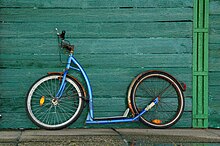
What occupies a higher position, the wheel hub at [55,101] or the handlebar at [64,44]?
the handlebar at [64,44]

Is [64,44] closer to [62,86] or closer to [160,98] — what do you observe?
[62,86]

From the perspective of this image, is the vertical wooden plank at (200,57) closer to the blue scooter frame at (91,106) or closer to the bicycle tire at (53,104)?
the blue scooter frame at (91,106)

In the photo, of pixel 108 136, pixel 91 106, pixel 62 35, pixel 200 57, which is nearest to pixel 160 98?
pixel 200 57

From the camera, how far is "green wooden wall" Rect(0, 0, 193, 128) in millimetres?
6574

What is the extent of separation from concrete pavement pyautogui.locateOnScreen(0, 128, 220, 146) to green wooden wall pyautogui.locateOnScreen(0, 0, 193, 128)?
40 cm

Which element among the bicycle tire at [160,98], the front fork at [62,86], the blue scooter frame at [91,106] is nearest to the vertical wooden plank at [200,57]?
the bicycle tire at [160,98]

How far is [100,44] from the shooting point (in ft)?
21.8

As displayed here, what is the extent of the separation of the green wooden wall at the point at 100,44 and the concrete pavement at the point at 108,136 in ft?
1.32

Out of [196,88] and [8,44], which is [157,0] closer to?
[196,88]

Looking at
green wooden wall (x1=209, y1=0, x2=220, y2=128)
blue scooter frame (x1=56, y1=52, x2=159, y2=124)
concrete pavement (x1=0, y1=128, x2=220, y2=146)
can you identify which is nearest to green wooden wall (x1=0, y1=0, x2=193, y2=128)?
green wooden wall (x1=209, y1=0, x2=220, y2=128)

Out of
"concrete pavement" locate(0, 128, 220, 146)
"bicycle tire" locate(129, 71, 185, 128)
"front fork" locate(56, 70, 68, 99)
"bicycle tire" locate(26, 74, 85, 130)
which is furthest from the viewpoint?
"bicycle tire" locate(129, 71, 185, 128)

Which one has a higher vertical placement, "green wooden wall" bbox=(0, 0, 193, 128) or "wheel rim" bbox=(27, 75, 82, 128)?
"green wooden wall" bbox=(0, 0, 193, 128)

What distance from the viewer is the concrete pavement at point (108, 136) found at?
5.24 m

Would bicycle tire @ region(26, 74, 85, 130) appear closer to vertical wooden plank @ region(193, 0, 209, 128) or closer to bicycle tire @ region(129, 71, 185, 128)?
bicycle tire @ region(129, 71, 185, 128)
